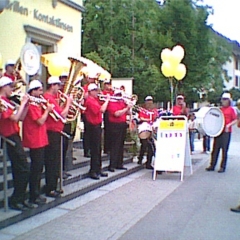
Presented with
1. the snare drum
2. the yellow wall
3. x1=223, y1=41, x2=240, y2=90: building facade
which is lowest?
the snare drum

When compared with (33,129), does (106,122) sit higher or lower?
higher

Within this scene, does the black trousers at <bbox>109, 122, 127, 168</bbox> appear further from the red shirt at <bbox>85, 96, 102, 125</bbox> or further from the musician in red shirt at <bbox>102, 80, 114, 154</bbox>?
the red shirt at <bbox>85, 96, 102, 125</bbox>

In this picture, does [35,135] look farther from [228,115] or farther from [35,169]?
[228,115]

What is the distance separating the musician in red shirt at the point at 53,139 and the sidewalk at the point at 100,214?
51 cm

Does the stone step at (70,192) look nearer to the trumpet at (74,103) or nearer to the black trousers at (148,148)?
the black trousers at (148,148)

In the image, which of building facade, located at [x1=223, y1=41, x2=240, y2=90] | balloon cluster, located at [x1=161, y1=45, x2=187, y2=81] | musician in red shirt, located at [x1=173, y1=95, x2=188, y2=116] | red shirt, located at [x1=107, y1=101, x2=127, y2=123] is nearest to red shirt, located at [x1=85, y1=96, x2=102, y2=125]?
red shirt, located at [x1=107, y1=101, x2=127, y2=123]

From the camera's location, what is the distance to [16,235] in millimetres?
6316

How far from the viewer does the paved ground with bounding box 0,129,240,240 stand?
6488 mm

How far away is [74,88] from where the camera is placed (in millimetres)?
8727

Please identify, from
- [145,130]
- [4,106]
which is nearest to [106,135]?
[145,130]

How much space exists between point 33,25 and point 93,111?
3718 mm

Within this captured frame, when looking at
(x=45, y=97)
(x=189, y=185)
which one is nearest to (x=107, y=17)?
(x=189, y=185)

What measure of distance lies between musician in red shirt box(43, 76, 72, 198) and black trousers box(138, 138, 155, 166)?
14.3 ft

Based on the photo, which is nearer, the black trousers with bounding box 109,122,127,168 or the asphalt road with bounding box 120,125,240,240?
the asphalt road with bounding box 120,125,240,240
